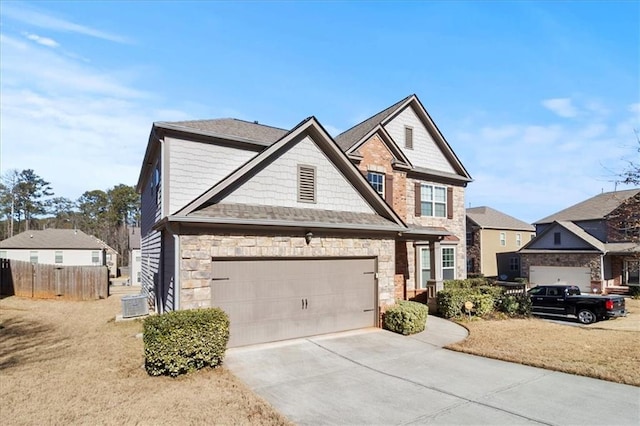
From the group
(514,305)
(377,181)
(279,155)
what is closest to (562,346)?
(514,305)

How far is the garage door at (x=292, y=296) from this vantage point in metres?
10.0

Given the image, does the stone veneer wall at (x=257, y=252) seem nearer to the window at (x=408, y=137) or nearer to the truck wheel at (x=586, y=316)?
the window at (x=408, y=137)

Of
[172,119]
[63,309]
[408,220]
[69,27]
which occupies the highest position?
[69,27]

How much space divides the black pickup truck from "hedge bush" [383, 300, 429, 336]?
791 cm

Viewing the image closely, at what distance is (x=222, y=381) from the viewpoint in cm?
753

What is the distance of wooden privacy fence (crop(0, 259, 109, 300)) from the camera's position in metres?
22.0

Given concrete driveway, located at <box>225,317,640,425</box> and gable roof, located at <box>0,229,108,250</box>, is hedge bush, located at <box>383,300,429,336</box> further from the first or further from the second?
gable roof, located at <box>0,229,108,250</box>

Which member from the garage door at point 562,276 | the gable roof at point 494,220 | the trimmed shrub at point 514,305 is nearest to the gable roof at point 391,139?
the trimmed shrub at point 514,305

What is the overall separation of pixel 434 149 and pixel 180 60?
1342 centimetres

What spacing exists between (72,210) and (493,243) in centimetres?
7420

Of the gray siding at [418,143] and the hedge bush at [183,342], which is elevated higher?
the gray siding at [418,143]

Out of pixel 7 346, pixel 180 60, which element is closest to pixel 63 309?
pixel 7 346

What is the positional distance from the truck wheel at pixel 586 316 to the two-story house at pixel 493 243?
1830 centimetres

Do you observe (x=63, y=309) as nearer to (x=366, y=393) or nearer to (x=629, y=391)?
(x=366, y=393)
